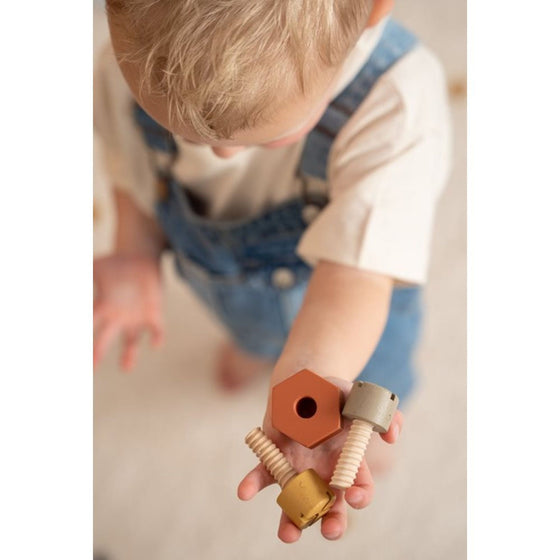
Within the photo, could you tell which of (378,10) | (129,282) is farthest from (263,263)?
(378,10)

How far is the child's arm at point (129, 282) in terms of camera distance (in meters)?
0.66

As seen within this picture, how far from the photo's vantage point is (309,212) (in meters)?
0.55

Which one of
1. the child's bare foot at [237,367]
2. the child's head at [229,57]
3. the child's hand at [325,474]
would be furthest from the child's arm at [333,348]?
the child's bare foot at [237,367]

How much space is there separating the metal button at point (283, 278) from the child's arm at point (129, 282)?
0.13m

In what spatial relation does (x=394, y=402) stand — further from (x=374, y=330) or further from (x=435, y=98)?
(x=435, y=98)

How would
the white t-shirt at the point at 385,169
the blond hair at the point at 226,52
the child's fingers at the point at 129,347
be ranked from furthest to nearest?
the child's fingers at the point at 129,347 → the white t-shirt at the point at 385,169 → the blond hair at the point at 226,52

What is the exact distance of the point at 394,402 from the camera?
33cm

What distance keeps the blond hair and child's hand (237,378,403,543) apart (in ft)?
0.46

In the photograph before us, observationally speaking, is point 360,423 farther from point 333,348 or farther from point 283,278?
point 283,278

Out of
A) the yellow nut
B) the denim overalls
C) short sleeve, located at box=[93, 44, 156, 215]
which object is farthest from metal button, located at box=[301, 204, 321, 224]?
the yellow nut

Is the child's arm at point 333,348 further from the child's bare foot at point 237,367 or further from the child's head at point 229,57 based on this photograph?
the child's bare foot at point 237,367

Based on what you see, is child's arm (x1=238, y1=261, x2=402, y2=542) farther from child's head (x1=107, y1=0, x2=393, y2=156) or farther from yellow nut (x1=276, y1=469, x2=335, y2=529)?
child's head (x1=107, y1=0, x2=393, y2=156)

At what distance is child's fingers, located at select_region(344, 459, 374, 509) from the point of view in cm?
32
